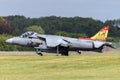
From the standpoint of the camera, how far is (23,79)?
21.5 meters

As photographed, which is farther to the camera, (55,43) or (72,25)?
(72,25)

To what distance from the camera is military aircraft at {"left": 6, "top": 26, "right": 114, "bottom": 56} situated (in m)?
55.0

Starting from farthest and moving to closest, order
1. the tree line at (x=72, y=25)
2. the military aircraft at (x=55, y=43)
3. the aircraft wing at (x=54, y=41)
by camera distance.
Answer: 1. the tree line at (x=72, y=25)
2. the military aircraft at (x=55, y=43)
3. the aircraft wing at (x=54, y=41)

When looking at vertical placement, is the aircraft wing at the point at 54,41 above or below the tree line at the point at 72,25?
above

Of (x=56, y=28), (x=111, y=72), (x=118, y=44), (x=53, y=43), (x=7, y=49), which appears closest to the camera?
(x=111, y=72)

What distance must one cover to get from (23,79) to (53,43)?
3371 centimetres

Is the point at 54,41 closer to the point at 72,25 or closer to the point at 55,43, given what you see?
the point at 55,43

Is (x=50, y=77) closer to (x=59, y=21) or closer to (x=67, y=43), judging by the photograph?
(x=67, y=43)

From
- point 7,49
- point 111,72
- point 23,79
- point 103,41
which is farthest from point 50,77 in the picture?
point 7,49

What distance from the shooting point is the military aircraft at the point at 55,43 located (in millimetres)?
54969

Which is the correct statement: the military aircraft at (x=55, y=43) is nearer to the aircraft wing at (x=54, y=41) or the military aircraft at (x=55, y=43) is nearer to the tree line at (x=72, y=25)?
the aircraft wing at (x=54, y=41)

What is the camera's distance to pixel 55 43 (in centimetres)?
5544

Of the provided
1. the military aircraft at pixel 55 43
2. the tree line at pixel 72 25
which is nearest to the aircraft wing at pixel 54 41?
the military aircraft at pixel 55 43

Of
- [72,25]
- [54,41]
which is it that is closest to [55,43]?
[54,41]
